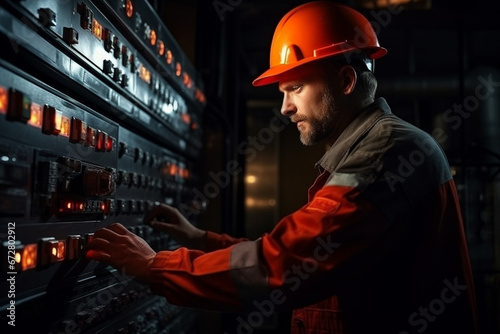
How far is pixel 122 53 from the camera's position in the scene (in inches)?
62.4

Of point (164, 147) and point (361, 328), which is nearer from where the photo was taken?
point (361, 328)

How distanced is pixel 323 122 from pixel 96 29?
2.39 ft

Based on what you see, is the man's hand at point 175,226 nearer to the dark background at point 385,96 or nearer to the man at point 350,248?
the man at point 350,248

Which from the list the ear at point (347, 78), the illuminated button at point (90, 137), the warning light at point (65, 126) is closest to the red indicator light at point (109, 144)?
the illuminated button at point (90, 137)

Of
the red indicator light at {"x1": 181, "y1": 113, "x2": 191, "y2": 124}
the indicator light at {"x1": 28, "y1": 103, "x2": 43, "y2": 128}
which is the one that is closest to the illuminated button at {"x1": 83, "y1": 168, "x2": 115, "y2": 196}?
the indicator light at {"x1": 28, "y1": 103, "x2": 43, "y2": 128}

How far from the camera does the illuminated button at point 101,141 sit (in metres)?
1.42

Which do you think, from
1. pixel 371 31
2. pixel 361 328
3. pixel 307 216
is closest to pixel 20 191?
pixel 307 216

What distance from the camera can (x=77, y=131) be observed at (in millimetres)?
1266

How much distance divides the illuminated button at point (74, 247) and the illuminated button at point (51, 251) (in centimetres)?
3

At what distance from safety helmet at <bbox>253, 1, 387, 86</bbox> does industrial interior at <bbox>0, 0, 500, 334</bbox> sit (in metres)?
0.53

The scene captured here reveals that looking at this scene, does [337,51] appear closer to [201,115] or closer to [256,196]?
[201,115]

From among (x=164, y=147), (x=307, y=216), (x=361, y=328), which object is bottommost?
(x=361, y=328)

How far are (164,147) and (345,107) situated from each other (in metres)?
1.07

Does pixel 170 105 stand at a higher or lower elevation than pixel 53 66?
higher
